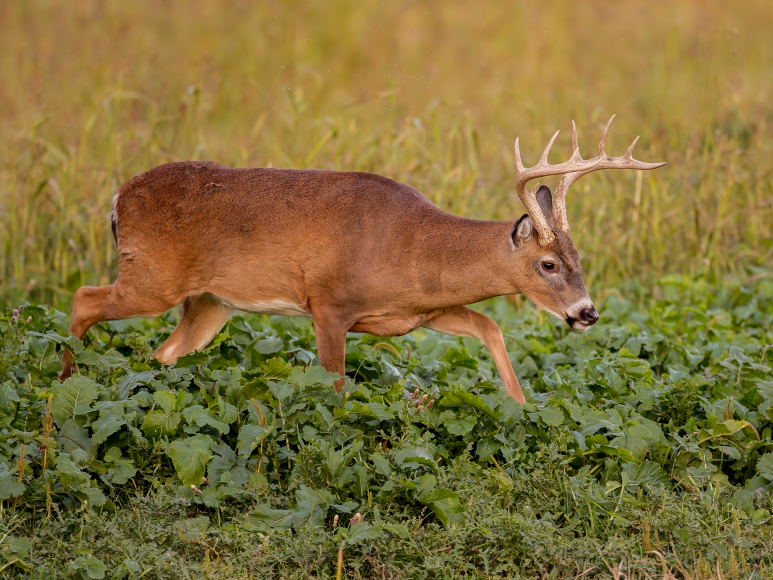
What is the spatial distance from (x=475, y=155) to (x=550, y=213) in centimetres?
371

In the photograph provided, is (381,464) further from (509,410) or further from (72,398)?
(72,398)

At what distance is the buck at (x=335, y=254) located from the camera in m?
5.30

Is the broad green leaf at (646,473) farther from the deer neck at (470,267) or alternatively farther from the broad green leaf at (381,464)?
the deer neck at (470,267)

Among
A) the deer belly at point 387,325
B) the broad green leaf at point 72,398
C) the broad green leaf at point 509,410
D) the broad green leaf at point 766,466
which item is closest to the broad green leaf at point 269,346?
the deer belly at point 387,325

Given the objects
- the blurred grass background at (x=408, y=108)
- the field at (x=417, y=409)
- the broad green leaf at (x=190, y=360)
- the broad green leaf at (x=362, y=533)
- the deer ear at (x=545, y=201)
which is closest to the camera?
the broad green leaf at (x=362, y=533)

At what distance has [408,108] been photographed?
13117 millimetres

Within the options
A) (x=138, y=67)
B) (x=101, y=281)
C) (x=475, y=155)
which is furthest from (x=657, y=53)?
(x=101, y=281)

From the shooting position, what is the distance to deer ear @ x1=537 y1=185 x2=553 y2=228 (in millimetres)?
5434

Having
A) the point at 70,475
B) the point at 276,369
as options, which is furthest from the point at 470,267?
the point at 70,475

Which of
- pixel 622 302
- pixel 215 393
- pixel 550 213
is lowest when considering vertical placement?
pixel 622 302

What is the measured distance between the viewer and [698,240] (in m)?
8.59

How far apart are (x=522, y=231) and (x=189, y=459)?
2.16m

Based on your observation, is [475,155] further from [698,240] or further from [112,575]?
[112,575]

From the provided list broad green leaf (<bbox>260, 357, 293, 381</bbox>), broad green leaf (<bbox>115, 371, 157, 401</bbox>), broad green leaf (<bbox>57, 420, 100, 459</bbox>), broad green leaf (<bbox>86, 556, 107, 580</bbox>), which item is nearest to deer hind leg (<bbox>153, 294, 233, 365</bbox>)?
broad green leaf (<bbox>115, 371, 157, 401</bbox>)
